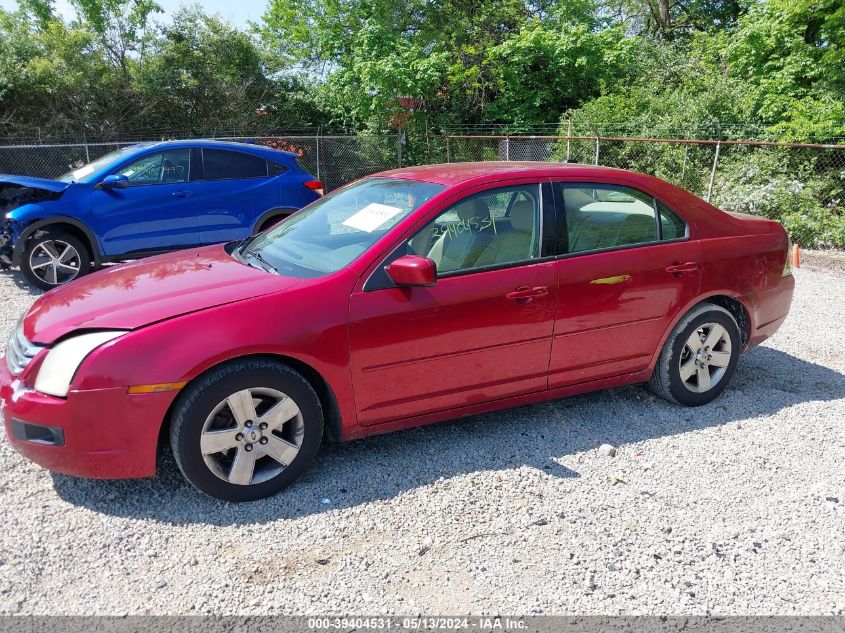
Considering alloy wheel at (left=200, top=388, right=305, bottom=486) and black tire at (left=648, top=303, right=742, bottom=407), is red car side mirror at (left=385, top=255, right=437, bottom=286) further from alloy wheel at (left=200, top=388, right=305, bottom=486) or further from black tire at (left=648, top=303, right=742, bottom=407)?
black tire at (left=648, top=303, right=742, bottom=407)

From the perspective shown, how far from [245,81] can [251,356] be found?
666 inches

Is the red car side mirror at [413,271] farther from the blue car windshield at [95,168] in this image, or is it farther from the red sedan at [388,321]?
the blue car windshield at [95,168]

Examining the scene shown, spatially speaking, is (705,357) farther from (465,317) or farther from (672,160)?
(672,160)

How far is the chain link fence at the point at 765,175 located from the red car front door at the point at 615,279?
7.49 meters

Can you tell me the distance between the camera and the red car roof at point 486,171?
13.2ft

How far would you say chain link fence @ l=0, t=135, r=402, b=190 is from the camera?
13094mm

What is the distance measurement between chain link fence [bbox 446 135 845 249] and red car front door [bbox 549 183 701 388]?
7494 mm

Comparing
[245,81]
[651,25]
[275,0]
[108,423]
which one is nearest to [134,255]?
[108,423]

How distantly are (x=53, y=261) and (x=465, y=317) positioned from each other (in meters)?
5.91

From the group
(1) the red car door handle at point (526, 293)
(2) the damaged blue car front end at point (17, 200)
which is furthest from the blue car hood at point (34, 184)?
(1) the red car door handle at point (526, 293)

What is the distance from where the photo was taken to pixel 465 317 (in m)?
3.64

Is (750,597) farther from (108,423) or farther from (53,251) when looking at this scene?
(53,251)

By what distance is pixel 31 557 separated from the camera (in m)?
2.91

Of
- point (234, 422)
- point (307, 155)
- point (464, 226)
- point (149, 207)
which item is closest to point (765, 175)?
point (307, 155)
